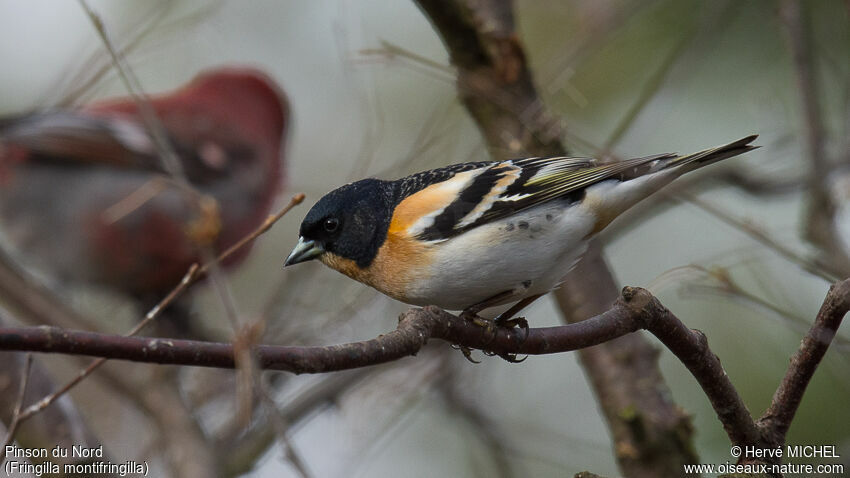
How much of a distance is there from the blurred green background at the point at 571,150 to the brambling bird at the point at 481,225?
46cm

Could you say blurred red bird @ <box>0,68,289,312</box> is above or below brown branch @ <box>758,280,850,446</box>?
below

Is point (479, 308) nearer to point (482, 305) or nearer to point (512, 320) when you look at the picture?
point (482, 305)

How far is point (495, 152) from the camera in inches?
182

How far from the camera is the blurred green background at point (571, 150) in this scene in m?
4.77

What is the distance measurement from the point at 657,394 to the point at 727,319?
2736 mm

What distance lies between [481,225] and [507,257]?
0.19m

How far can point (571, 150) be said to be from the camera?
500 centimetres

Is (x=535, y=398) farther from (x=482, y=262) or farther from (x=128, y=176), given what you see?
(x=482, y=262)

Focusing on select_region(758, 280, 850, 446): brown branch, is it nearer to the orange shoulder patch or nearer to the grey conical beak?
the orange shoulder patch

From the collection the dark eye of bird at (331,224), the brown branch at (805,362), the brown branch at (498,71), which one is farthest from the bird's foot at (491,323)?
the brown branch at (498,71)

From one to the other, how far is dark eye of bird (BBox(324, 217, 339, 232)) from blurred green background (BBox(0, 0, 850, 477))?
1.00 m

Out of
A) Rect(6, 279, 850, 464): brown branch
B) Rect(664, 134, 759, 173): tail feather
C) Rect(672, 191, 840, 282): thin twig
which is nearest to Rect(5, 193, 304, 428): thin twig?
Rect(6, 279, 850, 464): brown branch

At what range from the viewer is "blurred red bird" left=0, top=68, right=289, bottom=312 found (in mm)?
6750

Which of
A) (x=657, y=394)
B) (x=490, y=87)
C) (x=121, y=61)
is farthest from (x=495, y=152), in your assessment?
(x=121, y=61)
